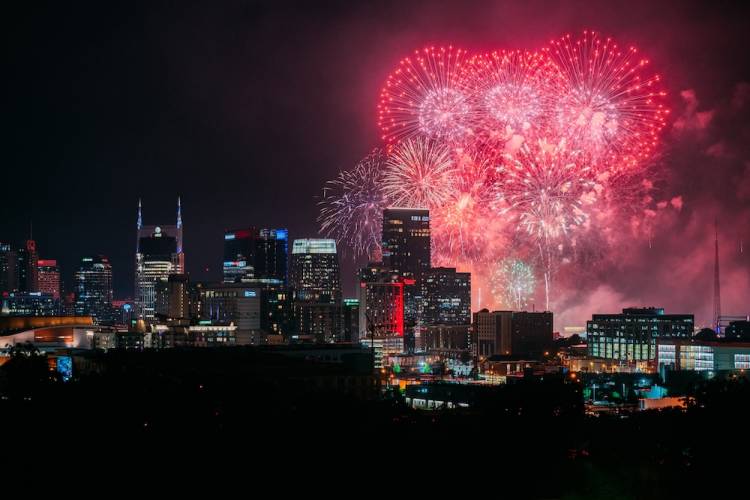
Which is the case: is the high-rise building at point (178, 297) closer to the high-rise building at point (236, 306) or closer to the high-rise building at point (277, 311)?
the high-rise building at point (236, 306)

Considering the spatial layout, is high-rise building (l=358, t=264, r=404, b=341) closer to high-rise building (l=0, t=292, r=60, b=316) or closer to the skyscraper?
the skyscraper

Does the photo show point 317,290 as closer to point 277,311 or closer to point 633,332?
point 277,311

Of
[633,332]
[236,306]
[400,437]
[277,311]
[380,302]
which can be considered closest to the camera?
[400,437]

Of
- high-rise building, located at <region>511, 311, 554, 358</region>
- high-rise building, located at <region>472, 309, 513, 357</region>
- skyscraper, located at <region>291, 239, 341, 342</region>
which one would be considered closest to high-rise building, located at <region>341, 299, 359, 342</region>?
skyscraper, located at <region>291, 239, 341, 342</region>

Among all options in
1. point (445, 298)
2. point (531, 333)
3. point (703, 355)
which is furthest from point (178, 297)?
point (703, 355)

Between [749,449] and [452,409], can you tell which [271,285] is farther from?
[749,449]

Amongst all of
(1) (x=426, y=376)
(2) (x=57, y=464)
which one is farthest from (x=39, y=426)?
(1) (x=426, y=376)

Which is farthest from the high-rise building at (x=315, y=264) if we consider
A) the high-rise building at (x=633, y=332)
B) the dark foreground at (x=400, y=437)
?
the dark foreground at (x=400, y=437)
